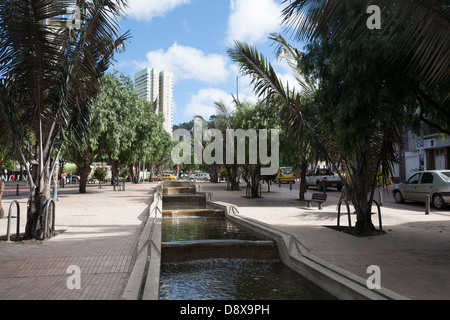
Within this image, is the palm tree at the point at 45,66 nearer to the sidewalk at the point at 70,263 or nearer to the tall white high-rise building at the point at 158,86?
the sidewalk at the point at 70,263

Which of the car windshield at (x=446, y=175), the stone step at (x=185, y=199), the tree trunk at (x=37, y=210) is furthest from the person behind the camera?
the stone step at (x=185, y=199)

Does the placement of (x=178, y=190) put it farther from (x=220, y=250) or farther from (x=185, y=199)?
(x=220, y=250)

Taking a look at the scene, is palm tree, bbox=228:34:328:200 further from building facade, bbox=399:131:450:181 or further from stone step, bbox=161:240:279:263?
building facade, bbox=399:131:450:181

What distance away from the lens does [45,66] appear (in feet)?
24.3

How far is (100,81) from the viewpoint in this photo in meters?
9.02

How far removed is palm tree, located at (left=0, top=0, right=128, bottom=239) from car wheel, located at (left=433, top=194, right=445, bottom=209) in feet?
46.6

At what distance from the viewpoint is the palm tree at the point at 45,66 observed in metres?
6.73

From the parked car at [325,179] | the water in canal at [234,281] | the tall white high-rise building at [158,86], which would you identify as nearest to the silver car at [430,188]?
the parked car at [325,179]

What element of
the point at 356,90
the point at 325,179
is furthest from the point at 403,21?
the point at 325,179

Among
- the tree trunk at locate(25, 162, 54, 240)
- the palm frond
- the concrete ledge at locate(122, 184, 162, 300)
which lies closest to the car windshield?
the palm frond

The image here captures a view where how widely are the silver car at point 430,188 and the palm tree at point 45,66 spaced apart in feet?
46.4

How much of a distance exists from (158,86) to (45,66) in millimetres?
102786
